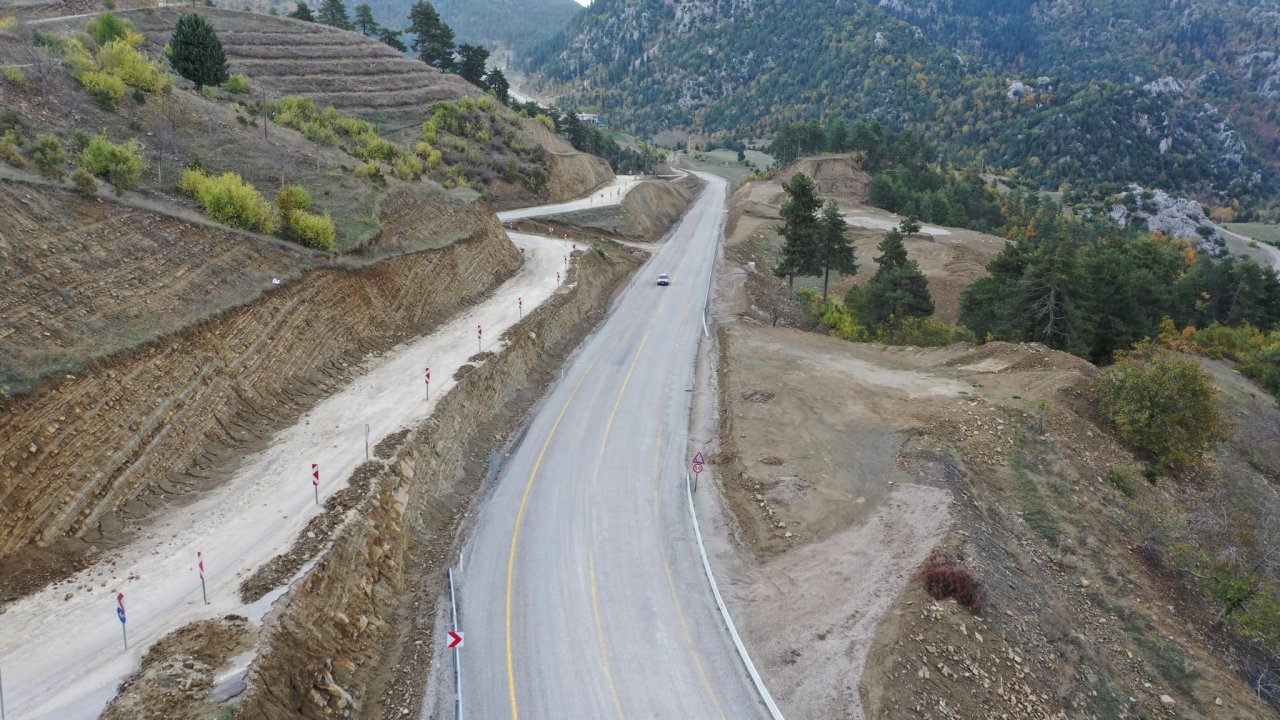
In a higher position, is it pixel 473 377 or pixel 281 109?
pixel 281 109

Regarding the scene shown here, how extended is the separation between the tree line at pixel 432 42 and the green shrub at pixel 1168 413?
247 feet

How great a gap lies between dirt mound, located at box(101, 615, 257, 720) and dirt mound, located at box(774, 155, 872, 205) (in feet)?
323

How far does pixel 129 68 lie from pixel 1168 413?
46191 mm

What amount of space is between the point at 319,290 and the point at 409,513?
11299mm

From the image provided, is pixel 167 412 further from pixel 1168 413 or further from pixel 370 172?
pixel 1168 413

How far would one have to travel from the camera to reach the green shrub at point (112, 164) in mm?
22797

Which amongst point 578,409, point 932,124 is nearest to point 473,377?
point 578,409

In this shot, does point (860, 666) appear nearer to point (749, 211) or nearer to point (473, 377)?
point (473, 377)

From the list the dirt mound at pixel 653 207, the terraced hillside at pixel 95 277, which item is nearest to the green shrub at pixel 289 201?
the terraced hillside at pixel 95 277

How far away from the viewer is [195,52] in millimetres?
40438

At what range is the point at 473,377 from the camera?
87.8 ft

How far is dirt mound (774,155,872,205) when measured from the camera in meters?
103

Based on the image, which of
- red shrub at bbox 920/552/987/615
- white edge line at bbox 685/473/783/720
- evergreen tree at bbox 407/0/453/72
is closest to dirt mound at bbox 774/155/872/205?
evergreen tree at bbox 407/0/453/72

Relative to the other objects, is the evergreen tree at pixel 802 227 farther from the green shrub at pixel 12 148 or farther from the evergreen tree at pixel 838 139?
the evergreen tree at pixel 838 139
